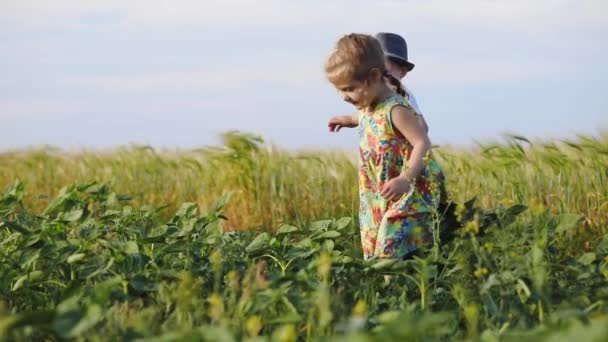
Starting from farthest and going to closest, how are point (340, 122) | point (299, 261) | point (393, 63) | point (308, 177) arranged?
point (308, 177) < point (393, 63) < point (340, 122) < point (299, 261)

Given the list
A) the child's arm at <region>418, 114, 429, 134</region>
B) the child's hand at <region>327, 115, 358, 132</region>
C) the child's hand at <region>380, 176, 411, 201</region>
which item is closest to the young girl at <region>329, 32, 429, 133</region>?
the child's hand at <region>327, 115, 358, 132</region>

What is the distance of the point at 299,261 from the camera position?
297cm

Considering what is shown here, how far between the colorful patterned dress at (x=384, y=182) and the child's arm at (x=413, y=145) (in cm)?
3

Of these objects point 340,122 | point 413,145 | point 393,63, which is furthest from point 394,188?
point 393,63

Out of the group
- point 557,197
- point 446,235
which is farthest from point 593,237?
point 446,235

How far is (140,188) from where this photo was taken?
581cm

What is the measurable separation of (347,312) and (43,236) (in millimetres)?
1044

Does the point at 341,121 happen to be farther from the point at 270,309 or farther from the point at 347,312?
the point at 270,309

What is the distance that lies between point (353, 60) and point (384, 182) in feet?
1.44

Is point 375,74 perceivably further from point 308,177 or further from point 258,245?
point 308,177

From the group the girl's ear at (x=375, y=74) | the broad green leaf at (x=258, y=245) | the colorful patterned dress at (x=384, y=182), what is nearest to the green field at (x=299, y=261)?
the broad green leaf at (x=258, y=245)

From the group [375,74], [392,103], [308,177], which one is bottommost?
[308,177]

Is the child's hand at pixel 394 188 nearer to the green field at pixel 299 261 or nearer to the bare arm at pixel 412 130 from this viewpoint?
the bare arm at pixel 412 130

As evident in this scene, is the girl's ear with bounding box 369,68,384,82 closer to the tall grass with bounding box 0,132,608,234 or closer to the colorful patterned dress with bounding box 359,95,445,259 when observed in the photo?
the colorful patterned dress with bounding box 359,95,445,259
